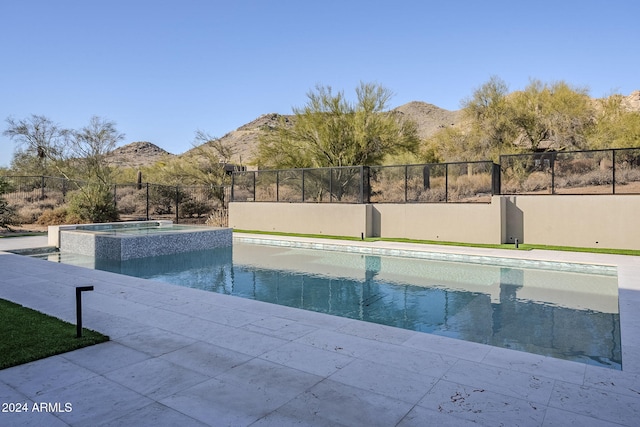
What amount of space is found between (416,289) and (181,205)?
16.0 meters

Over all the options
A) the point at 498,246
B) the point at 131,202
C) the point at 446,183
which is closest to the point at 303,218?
the point at 446,183

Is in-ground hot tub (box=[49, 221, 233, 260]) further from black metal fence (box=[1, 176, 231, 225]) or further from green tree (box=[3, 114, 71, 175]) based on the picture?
green tree (box=[3, 114, 71, 175])

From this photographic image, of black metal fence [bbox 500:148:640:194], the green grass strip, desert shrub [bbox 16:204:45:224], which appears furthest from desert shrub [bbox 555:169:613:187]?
desert shrub [bbox 16:204:45:224]

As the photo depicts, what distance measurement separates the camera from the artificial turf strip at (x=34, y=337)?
11.9 ft

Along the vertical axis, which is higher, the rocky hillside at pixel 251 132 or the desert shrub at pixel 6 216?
the rocky hillside at pixel 251 132

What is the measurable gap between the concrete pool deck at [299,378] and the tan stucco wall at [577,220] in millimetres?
6833

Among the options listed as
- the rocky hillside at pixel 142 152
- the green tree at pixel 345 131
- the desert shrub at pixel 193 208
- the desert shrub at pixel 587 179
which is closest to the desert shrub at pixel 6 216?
the desert shrub at pixel 193 208

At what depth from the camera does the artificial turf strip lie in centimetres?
363

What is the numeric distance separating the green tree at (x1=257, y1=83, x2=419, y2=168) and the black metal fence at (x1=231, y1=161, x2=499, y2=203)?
3378 mm

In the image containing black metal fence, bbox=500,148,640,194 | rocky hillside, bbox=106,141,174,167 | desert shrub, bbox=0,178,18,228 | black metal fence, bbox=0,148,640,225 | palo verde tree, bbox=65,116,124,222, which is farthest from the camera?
rocky hillside, bbox=106,141,174,167

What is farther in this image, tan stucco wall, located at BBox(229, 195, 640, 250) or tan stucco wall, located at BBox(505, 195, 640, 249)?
tan stucco wall, located at BBox(229, 195, 640, 250)

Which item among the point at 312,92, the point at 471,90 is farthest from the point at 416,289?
the point at 471,90

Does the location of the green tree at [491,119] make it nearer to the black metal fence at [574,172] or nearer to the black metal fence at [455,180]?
the black metal fence at [455,180]

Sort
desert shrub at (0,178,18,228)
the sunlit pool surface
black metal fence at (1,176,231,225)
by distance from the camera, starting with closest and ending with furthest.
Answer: the sunlit pool surface, desert shrub at (0,178,18,228), black metal fence at (1,176,231,225)
